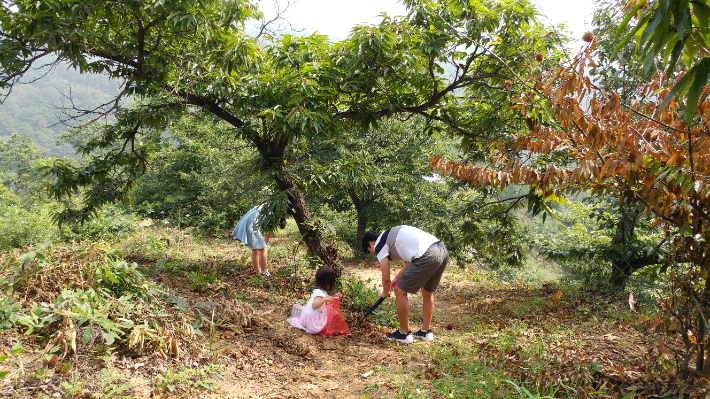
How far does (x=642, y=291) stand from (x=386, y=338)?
24.7 ft

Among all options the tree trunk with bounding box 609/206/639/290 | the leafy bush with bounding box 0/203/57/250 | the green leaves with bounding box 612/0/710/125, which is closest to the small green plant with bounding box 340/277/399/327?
the tree trunk with bounding box 609/206/639/290

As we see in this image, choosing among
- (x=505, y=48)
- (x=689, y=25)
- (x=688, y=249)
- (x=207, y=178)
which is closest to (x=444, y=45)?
(x=505, y=48)

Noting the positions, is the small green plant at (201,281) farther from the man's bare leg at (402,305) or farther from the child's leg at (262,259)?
the man's bare leg at (402,305)

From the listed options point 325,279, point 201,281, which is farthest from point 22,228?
point 325,279

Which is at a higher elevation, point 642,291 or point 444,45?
point 444,45

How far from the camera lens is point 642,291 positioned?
8891 millimetres

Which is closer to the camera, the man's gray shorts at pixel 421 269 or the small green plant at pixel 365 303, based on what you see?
the man's gray shorts at pixel 421 269

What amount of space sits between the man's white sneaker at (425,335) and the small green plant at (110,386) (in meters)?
2.99

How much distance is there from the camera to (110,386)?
237cm

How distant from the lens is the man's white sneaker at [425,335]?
447 centimetres

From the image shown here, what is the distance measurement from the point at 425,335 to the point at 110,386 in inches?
123

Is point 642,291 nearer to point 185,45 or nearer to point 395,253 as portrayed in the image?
point 395,253

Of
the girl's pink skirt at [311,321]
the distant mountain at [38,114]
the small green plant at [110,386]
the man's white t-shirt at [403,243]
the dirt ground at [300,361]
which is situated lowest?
the dirt ground at [300,361]

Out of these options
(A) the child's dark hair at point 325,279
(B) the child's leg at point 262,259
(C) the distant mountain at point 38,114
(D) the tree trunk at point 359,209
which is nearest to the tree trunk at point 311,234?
(B) the child's leg at point 262,259
